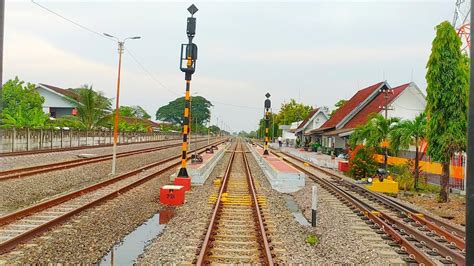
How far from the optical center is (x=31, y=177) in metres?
17.5

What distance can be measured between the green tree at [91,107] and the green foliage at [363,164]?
29321 mm

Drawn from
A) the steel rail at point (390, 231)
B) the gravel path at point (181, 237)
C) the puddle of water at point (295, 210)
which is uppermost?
the steel rail at point (390, 231)

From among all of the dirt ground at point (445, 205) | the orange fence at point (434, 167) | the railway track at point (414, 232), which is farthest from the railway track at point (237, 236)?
the orange fence at point (434, 167)

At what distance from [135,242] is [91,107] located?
1514 inches

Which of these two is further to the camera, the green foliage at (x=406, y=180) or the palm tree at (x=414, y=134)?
the green foliage at (x=406, y=180)

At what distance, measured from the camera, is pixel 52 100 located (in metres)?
57.8

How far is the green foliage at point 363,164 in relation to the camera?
22469 millimetres

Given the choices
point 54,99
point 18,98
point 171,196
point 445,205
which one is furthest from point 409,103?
point 54,99

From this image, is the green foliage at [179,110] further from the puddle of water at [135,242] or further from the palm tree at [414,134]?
the puddle of water at [135,242]

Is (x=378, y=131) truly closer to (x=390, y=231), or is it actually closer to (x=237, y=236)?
(x=390, y=231)

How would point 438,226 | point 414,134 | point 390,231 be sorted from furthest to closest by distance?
1. point 414,134
2. point 438,226
3. point 390,231

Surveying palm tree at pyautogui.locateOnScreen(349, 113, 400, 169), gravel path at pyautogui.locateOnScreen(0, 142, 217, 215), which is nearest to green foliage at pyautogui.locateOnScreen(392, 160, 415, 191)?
palm tree at pyautogui.locateOnScreen(349, 113, 400, 169)

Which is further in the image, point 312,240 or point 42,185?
point 42,185

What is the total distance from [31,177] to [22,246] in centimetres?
1099
